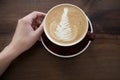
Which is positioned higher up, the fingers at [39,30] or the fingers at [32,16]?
the fingers at [32,16]

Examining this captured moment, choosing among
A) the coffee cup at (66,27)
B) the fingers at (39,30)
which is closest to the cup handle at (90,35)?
the coffee cup at (66,27)

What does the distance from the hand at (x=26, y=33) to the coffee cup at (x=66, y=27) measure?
0.04m

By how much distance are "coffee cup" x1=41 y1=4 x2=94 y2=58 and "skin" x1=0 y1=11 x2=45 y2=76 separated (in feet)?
0.14

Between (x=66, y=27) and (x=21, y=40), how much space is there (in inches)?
6.3

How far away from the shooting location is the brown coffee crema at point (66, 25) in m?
0.76

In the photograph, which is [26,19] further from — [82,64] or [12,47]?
[82,64]

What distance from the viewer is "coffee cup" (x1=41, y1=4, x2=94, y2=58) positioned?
2.50 feet

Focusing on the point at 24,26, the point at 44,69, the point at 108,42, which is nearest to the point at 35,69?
the point at 44,69

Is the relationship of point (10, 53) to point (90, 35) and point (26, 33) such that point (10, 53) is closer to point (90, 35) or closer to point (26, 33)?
point (26, 33)

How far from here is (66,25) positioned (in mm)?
759

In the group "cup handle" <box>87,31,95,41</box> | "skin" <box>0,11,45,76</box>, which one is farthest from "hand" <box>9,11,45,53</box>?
"cup handle" <box>87,31,95,41</box>

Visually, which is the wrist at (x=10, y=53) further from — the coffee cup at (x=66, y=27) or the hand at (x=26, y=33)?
the coffee cup at (x=66, y=27)

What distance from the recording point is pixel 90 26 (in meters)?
0.84

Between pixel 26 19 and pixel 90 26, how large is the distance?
8.8 inches
